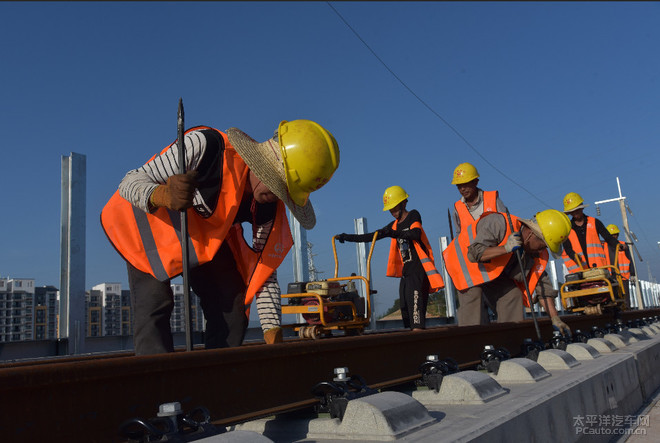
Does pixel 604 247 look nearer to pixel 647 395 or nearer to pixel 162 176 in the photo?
pixel 647 395

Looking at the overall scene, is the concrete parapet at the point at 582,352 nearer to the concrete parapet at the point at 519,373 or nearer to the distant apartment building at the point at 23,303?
the concrete parapet at the point at 519,373

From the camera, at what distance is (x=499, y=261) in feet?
19.2

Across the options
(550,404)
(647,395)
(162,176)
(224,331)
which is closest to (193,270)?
(224,331)

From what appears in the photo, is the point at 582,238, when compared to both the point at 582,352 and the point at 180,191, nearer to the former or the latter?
the point at 582,352

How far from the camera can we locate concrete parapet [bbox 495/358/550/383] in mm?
3027

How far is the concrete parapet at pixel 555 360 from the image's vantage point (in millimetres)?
3623

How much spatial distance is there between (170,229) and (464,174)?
13.4ft

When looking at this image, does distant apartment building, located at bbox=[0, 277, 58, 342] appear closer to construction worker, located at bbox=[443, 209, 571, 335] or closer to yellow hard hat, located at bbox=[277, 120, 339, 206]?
construction worker, located at bbox=[443, 209, 571, 335]

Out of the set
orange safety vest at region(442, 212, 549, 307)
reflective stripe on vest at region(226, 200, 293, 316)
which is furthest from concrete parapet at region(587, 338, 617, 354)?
reflective stripe on vest at region(226, 200, 293, 316)

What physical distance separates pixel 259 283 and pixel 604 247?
376 inches

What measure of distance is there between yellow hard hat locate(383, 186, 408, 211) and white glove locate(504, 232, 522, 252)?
6.13 feet

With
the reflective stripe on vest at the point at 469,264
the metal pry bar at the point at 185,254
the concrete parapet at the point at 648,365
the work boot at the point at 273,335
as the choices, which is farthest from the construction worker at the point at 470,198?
the metal pry bar at the point at 185,254

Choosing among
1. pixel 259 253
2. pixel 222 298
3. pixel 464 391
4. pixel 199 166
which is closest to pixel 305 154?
pixel 199 166

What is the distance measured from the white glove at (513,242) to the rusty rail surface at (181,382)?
7.99 feet
